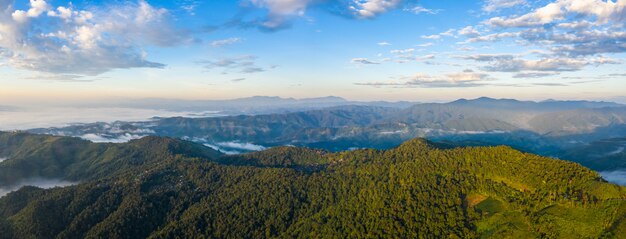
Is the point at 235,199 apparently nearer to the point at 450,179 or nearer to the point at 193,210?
the point at 193,210

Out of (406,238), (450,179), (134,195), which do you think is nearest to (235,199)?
(134,195)

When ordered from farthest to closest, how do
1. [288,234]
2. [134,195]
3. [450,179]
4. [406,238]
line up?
[134,195], [450,179], [288,234], [406,238]

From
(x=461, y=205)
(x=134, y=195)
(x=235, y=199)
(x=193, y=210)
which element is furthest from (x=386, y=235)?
(x=134, y=195)

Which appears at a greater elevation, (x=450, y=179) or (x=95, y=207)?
(x=450, y=179)

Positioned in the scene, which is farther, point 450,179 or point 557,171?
point 450,179

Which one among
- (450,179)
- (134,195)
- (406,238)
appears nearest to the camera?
(406,238)

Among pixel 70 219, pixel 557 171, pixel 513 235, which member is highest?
pixel 557 171
